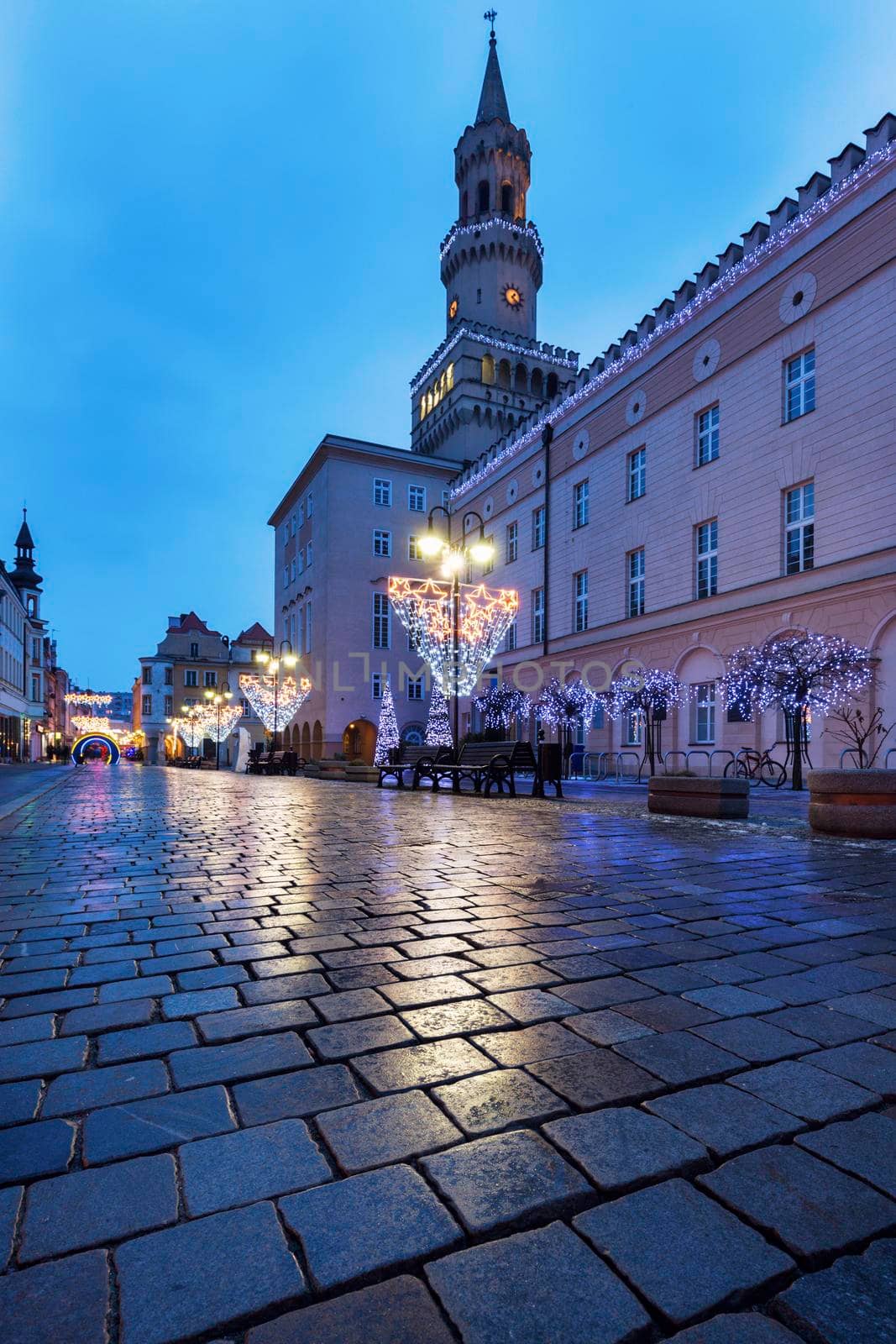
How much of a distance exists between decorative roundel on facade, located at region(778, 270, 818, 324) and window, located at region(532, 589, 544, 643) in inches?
591

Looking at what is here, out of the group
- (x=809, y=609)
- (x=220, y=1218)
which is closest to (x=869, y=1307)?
(x=220, y=1218)

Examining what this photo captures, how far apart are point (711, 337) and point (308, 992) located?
25.0 m

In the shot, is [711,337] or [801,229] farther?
[711,337]

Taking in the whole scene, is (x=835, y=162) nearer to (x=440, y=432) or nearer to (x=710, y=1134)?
(x=710, y=1134)

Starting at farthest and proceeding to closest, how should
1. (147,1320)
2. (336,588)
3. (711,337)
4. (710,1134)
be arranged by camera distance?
(336,588) → (711,337) → (710,1134) → (147,1320)

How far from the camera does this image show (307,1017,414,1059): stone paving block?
2.30m

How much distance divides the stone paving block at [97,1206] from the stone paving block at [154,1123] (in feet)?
0.23

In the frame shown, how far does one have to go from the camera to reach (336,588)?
40406mm

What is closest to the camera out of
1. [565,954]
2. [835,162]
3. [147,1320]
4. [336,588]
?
[147,1320]

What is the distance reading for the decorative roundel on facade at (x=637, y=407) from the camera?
26.5 m

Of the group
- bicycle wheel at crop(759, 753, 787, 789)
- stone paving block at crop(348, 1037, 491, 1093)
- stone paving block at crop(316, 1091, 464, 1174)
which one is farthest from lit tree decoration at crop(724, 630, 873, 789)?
stone paving block at crop(316, 1091, 464, 1174)

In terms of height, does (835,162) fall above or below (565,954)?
above

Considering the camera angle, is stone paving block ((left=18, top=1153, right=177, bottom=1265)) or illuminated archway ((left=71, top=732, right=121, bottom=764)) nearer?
stone paving block ((left=18, top=1153, right=177, bottom=1265))

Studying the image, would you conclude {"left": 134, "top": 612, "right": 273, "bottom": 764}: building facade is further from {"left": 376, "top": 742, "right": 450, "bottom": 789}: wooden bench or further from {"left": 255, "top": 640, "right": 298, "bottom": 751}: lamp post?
{"left": 376, "top": 742, "right": 450, "bottom": 789}: wooden bench
